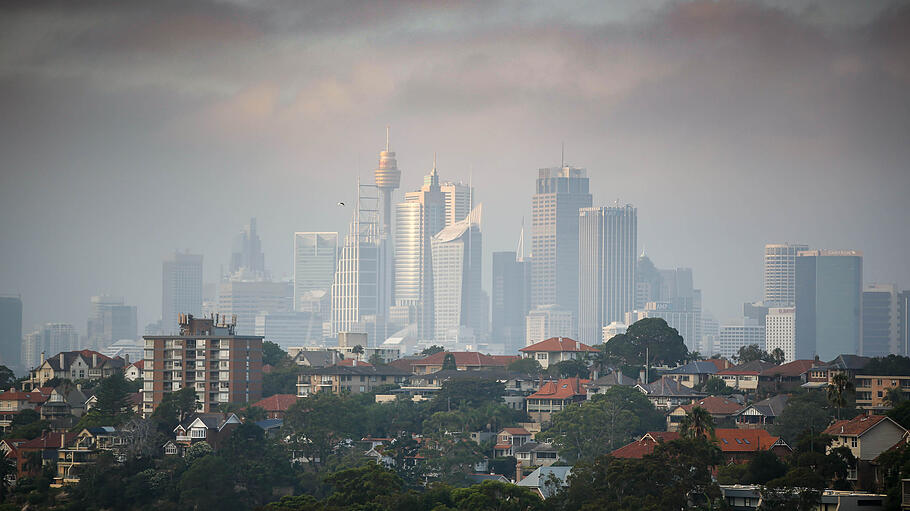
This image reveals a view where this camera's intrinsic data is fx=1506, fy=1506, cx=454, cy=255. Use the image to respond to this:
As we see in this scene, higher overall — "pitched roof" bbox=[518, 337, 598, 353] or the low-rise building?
"pitched roof" bbox=[518, 337, 598, 353]

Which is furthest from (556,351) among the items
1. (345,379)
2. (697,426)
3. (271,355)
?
(697,426)

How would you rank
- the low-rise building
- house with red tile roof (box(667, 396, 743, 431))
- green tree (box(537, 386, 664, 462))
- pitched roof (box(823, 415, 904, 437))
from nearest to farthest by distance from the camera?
pitched roof (box(823, 415, 904, 437)) < green tree (box(537, 386, 664, 462)) < house with red tile roof (box(667, 396, 743, 431)) < the low-rise building

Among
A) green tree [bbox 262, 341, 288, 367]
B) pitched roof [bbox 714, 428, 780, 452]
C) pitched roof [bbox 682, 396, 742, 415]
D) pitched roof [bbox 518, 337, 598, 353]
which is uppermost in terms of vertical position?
pitched roof [bbox 518, 337, 598, 353]

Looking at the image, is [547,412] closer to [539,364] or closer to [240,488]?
[539,364]

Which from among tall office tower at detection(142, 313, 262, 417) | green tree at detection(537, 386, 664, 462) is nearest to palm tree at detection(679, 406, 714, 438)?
green tree at detection(537, 386, 664, 462)

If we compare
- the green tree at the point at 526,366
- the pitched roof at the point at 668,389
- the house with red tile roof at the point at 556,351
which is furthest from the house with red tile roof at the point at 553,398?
the house with red tile roof at the point at 556,351

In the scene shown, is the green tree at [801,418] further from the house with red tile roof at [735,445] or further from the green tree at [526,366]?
the green tree at [526,366]

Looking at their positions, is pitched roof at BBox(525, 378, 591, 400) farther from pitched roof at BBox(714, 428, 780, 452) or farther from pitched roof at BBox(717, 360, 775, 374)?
pitched roof at BBox(714, 428, 780, 452)
